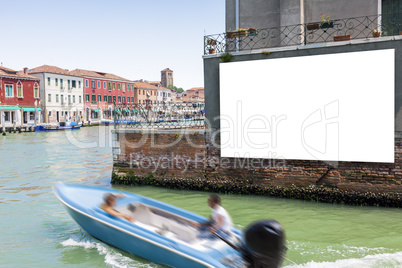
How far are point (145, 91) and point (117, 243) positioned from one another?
6160cm

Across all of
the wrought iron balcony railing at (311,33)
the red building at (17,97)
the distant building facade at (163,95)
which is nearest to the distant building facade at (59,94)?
the red building at (17,97)

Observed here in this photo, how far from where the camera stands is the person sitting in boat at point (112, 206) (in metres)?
5.57

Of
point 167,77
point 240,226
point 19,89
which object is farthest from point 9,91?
point 167,77

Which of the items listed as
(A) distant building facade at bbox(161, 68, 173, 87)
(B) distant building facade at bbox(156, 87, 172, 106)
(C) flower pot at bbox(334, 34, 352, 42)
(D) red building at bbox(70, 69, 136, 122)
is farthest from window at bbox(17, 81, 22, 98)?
(A) distant building facade at bbox(161, 68, 173, 87)

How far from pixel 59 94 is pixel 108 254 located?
43163 millimetres

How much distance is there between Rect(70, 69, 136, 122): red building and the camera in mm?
50750

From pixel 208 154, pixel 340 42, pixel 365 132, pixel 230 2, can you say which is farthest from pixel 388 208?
pixel 230 2

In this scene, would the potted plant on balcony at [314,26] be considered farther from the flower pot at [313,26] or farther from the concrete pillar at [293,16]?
the concrete pillar at [293,16]

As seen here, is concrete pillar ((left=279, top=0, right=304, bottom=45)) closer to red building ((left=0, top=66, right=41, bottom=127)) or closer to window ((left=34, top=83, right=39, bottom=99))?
red building ((left=0, top=66, right=41, bottom=127))

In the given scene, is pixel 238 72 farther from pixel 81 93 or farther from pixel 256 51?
pixel 81 93

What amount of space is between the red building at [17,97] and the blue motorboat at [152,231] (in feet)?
105

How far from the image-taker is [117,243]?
5.54 meters

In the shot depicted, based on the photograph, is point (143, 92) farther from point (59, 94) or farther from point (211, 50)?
point (211, 50)

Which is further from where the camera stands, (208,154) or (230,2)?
(230,2)
